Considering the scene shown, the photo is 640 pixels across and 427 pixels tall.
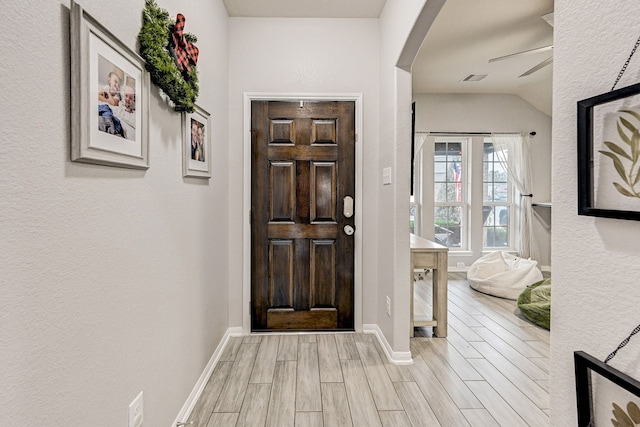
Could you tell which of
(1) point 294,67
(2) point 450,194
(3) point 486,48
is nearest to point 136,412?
(1) point 294,67

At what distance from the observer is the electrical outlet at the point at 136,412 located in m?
1.39

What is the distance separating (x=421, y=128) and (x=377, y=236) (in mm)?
3113

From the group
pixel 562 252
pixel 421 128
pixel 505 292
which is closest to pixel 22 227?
pixel 562 252

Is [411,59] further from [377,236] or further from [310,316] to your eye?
[310,316]

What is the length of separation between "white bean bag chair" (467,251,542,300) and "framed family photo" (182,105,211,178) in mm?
3602

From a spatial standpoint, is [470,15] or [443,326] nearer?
[443,326]

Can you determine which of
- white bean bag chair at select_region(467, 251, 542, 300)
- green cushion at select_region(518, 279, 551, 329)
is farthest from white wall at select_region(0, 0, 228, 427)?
white bean bag chair at select_region(467, 251, 542, 300)

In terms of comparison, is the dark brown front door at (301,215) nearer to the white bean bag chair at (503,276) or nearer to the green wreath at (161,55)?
the green wreath at (161,55)

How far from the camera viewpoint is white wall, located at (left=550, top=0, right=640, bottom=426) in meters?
0.69

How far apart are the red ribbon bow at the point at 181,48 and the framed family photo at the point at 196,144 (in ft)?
0.91

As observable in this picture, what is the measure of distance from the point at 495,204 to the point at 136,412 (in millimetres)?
5871

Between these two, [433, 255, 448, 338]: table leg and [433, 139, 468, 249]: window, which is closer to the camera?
[433, 255, 448, 338]: table leg

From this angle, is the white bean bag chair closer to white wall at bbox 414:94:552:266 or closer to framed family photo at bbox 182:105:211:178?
white wall at bbox 414:94:552:266

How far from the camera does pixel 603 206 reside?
73cm
